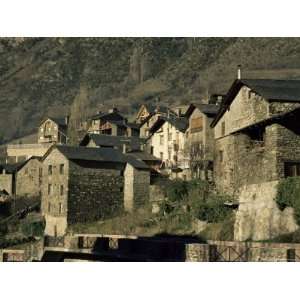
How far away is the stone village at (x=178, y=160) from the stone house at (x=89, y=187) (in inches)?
2.7

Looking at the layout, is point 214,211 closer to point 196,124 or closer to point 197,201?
point 197,201

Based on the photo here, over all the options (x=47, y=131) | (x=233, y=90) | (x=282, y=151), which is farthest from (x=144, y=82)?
(x=282, y=151)

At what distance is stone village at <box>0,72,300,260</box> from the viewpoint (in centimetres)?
3434

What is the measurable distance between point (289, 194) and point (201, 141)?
24032mm

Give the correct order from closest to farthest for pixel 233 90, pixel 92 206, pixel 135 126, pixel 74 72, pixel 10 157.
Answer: pixel 233 90 < pixel 92 206 < pixel 135 126 < pixel 10 157 < pixel 74 72

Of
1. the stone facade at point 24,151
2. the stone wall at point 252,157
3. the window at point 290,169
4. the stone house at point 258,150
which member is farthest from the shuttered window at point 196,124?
the stone facade at point 24,151

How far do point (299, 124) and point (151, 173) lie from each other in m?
20.3

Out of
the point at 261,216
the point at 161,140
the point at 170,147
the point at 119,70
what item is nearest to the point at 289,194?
the point at 261,216

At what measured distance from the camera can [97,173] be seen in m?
50.6

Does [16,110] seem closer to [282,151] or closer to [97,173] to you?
[97,173]

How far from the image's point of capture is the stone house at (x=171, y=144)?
5512cm

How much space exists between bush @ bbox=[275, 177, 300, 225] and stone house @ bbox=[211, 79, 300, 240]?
0.32 meters

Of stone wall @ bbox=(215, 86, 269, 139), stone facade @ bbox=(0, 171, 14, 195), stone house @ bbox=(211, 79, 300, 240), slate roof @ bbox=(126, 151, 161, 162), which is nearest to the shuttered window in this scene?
slate roof @ bbox=(126, 151, 161, 162)

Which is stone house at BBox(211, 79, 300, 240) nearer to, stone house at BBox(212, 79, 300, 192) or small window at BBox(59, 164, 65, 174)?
stone house at BBox(212, 79, 300, 192)
